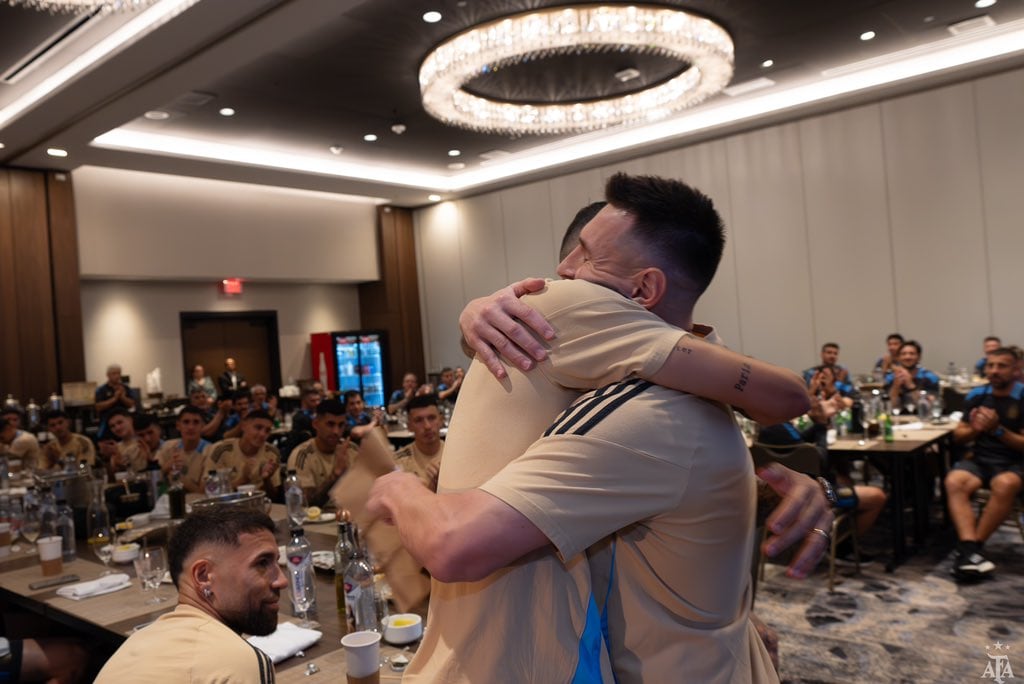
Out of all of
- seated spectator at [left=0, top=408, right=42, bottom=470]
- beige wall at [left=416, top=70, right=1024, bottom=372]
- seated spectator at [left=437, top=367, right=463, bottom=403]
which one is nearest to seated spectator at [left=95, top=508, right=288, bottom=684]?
seated spectator at [left=0, top=408, right=42, bottom=470]

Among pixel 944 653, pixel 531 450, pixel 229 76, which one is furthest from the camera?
pixel 229 76

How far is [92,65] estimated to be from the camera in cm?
658

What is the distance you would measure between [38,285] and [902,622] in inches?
408

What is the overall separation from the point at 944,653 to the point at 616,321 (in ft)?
11.8

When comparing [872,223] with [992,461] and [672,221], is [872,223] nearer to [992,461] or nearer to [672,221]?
[992,461]

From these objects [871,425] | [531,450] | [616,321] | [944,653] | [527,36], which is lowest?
[944,653]

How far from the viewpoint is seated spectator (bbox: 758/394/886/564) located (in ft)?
15.7

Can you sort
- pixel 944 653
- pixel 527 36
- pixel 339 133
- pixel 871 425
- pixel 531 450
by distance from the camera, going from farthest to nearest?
pixel 339 133 < pixel 527 36 < pixel 871 425 < pixel 944 653 < pixel 531 450

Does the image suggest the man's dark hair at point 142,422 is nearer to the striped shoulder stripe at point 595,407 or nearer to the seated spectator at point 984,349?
the striped shoulder stripe at point 595,407

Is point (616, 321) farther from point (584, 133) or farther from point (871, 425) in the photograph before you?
point (584, 133)

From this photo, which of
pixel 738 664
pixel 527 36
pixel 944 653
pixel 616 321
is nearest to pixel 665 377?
pixel 616 321

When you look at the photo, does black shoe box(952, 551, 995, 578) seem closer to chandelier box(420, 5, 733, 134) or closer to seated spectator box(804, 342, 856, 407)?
seated spectator box(804, 342, 856, 407)

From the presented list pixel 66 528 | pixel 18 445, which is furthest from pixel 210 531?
pixel 18 445

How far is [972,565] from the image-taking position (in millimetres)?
4559
